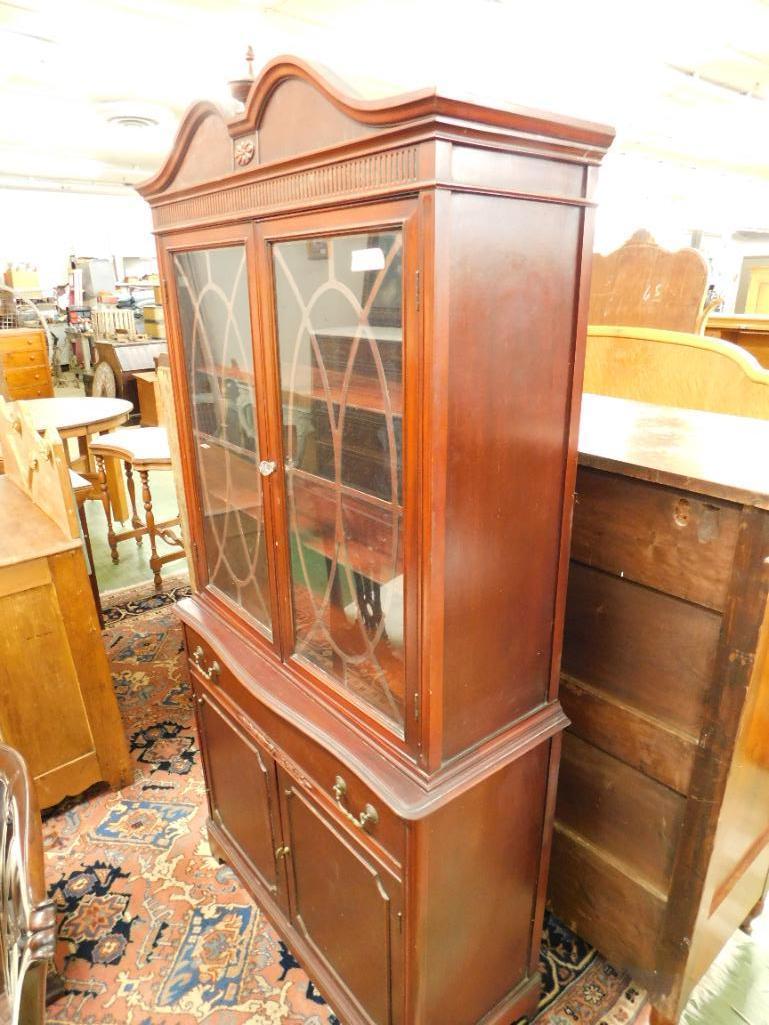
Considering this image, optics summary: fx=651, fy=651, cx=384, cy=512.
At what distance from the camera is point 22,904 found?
0.78 m

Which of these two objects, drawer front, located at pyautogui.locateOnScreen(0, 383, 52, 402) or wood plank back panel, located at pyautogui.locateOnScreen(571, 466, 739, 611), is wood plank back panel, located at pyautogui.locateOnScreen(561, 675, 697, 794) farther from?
drawer front, located at pyautogui.locateOnScreen(0, 383, 52, 402)

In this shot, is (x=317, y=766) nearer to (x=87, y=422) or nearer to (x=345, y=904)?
(x=345, y=904)

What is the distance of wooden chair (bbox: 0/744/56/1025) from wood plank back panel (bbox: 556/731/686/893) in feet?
3.45

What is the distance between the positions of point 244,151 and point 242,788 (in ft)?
4.47

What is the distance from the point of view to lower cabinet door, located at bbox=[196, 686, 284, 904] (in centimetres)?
146

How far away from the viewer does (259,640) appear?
1.39 m

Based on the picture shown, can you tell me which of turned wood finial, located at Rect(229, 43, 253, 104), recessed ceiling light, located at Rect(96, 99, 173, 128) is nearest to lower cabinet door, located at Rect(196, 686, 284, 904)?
turned wood finial, located at Rect(229, 43, 253, 104)

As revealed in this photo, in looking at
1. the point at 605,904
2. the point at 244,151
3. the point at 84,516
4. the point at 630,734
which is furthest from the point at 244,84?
the point at 84,516

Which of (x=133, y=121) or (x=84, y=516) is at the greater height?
(x=133, y=121)

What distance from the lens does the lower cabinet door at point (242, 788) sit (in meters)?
1.46

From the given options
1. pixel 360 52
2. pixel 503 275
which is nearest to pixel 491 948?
pixel 503 275

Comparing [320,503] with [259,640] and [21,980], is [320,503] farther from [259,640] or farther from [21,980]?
[21,980]

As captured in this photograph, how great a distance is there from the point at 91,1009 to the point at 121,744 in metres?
0.73

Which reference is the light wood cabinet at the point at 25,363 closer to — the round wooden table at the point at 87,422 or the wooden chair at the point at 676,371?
the round wooden table at the point at 87,422
